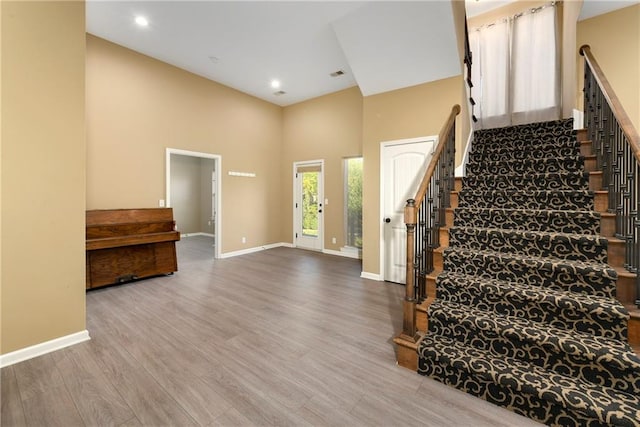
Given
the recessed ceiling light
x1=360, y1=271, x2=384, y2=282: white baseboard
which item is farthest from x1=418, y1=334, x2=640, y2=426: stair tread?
the recessed ceiling light

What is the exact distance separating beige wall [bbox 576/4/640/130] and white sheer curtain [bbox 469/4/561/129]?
633 mm

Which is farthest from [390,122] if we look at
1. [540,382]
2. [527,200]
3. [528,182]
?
[540,382]

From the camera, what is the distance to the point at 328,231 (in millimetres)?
6496

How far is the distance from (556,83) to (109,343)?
7.25m

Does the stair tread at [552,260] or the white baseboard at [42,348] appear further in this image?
the white baseboard at [42,348]


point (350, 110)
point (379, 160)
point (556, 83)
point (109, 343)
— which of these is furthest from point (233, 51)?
point (556, 83)

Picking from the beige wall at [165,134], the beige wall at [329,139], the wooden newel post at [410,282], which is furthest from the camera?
the beige wall at [329,139]

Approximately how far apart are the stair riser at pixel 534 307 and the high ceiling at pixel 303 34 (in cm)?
302

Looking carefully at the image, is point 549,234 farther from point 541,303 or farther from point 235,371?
point 235,371

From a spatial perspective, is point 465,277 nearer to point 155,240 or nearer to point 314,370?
point 314,370

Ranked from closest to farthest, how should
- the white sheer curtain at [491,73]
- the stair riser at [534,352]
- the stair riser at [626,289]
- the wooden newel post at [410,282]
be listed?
1. the stair riser at [534,352]
2. the stair riser at [626,289]
3. the wooden newel post at [410,282]
4. the white sheer curtain at [491,73]

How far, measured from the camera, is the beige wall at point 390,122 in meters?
3.83

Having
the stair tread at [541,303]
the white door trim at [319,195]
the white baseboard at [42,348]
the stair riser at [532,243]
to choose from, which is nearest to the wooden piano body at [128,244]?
the white baseboard at [42,348]

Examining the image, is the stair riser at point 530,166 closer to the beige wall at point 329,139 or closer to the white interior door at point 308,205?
the beige wall at point 329,139
